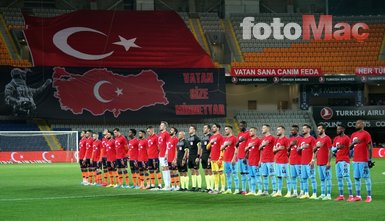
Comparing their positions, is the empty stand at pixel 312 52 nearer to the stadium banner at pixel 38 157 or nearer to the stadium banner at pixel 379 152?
the stadium banner at pixel 379 152

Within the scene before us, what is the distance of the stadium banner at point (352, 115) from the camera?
5928cm

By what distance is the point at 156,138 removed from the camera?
2827cm

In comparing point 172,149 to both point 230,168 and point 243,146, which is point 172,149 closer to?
point 230,168

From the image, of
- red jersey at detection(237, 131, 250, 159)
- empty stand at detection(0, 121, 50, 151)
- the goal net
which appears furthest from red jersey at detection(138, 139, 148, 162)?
empty stand at detection(0, 121, 50, 151)

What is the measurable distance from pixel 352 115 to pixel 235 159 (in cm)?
3554

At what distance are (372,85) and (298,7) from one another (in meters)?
9.58

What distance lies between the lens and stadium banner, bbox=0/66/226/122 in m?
54.0

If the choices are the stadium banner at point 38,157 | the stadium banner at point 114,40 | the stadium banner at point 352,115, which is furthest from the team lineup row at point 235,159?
the stadium banner at point 352,115

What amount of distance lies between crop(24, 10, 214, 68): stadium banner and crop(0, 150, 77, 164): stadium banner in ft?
23.4

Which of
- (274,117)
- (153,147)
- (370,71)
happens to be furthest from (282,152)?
(370,71)

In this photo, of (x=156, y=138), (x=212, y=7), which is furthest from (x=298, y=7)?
(x=156, y=138)

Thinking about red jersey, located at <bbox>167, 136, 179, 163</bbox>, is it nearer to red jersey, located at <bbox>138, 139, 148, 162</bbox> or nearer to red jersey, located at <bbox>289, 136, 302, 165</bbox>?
red jersey, located at <bbox>138, 139, 148, 162</bbox>

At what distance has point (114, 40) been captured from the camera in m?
59.1

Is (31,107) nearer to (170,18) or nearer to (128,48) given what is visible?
(128,48)
